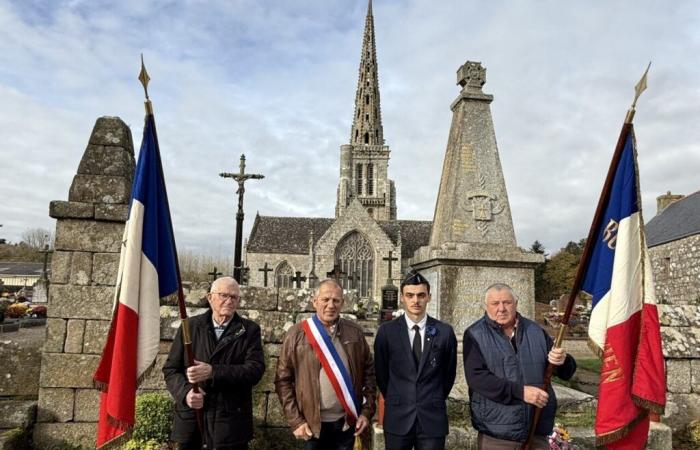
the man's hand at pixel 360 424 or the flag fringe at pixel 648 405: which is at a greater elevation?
the flag fringe at pixel 648 405

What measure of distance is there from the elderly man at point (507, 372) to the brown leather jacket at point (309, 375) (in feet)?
2.45

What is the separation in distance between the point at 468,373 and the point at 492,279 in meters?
3.17

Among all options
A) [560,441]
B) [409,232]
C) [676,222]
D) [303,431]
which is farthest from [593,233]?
[409,232]

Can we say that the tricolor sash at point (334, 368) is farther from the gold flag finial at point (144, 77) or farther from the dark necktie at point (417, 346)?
the gold flag finial at point (144, 77)

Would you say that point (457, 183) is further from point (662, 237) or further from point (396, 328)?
point (662, 237)

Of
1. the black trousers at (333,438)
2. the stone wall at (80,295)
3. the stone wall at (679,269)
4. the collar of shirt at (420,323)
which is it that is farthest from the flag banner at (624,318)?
the stone wall at (679,269)

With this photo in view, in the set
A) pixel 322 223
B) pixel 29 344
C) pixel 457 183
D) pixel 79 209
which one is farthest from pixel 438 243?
pixel 322 223

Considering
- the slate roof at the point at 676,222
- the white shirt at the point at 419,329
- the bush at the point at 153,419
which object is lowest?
the bush at the point at 153,419

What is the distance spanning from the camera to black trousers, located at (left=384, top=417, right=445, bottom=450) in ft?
10.9

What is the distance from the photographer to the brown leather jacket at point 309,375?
333 cm

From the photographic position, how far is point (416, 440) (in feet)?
11.0

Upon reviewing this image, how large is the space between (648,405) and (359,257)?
43.6m

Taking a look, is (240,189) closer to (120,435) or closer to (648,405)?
(120,435)

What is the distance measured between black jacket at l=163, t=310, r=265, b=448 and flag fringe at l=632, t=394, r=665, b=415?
8.72 ft
